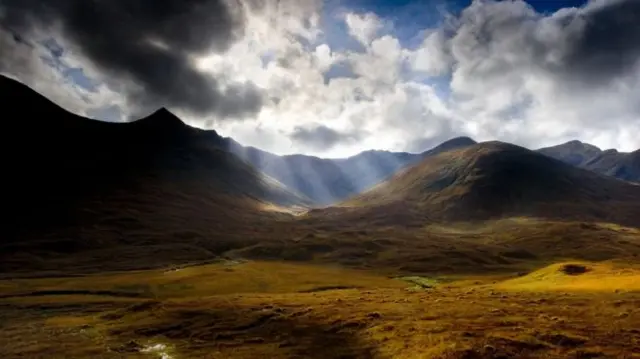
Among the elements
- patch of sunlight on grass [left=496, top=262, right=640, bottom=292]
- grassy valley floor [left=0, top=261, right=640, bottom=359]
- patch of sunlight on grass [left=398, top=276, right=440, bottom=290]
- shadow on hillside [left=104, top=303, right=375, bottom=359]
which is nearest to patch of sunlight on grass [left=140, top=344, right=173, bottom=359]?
grassy valley floor [left=0, top=261, right=640, bottom=359]

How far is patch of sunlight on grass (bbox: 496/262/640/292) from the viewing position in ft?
214

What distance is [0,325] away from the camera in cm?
5806

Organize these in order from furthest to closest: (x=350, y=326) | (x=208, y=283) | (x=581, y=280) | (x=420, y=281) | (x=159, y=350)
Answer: (x=420, y=281) → (x=208, y=283) → (x=581, y=280) → (x=350, y=326) → (x=159, y=350)

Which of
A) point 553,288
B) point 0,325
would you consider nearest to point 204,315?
point 0,325

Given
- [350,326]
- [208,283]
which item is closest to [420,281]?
[208,283]

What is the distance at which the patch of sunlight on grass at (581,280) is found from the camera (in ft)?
214

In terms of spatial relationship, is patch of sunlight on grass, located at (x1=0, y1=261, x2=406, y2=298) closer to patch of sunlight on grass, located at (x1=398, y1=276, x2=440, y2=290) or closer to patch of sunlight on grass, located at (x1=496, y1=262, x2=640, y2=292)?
patch of sunlight on grass, located at (x1=398, y1=276, x2=440, y2=290)

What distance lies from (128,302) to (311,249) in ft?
364

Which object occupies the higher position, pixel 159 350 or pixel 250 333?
pixel 250 333

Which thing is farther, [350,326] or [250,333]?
[250,333]

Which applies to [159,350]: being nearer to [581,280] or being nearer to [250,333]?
[250,333]

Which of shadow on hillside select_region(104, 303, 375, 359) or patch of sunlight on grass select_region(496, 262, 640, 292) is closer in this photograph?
shadow on hillside select_region(104, 303, 375, 359)

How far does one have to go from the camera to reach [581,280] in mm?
76188

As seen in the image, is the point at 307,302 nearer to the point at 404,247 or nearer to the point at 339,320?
the point at 339,320
